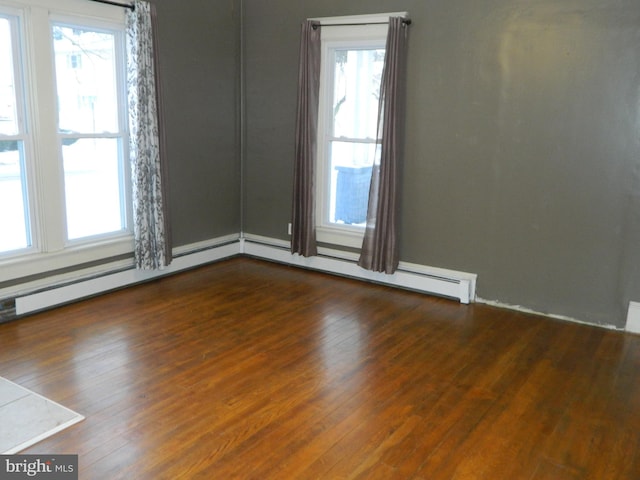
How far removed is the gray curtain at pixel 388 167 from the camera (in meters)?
4.91

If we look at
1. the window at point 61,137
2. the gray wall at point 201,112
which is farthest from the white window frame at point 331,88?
the window at point 61,137

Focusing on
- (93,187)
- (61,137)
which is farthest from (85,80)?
(93,187)

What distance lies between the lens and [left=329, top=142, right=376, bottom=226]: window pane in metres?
5.49

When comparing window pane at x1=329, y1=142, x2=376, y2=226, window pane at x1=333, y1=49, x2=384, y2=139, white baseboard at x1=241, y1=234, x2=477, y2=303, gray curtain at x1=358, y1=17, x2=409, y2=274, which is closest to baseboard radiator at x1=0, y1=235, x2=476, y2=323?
white baseboard at x1=241, y1=234, x2=477, y2=303

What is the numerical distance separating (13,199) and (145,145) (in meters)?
1.11

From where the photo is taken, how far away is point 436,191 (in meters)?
5.06

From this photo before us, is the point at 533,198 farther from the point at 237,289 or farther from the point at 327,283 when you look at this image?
the point at 237,289

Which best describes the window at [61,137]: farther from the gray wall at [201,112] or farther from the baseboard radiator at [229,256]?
the gray wall at [201,112]

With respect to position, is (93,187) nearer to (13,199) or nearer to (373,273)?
(13,199)

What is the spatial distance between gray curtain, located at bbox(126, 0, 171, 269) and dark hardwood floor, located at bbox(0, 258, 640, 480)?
0.41m

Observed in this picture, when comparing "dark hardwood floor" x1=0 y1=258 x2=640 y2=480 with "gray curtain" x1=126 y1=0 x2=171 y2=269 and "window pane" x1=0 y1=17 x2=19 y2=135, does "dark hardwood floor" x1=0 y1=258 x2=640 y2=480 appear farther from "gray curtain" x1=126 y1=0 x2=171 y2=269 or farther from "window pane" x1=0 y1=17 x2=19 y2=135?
"window pane" x1=0 y1=17 x2=19 y2=135

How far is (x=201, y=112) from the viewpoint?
18.6 ft

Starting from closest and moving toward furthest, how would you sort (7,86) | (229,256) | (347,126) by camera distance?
(7,86) → (347,126) → (229,256)

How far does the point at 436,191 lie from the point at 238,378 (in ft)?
8.23
